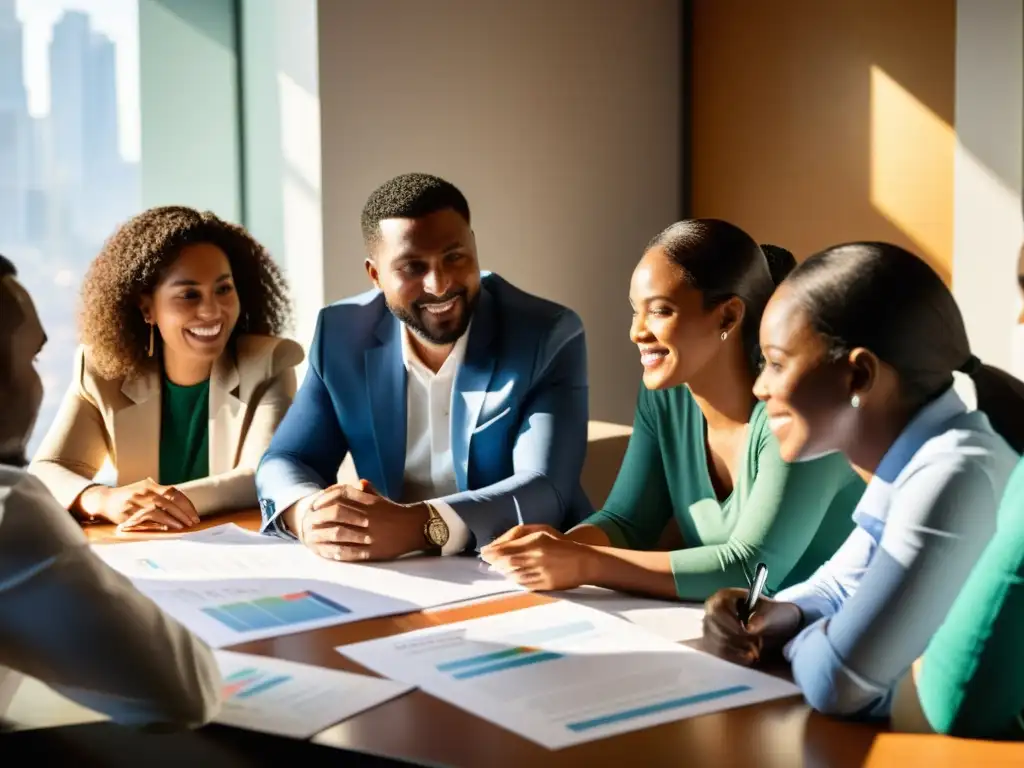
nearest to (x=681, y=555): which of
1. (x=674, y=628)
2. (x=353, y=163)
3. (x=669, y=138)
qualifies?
(x=674, y=628)

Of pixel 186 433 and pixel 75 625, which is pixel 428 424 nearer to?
pixel 186 433

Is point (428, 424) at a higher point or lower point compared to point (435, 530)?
higher

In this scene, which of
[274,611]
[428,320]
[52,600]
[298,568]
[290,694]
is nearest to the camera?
[52,600]

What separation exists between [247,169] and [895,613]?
289cm

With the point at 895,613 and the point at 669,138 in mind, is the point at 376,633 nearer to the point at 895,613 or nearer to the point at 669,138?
the point at 895,613

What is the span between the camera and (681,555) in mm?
1440

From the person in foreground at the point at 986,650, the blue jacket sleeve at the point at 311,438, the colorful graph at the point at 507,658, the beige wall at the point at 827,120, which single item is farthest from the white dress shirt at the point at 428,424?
the beige wall at the point at 827,120

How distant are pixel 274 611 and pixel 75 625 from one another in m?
0.51

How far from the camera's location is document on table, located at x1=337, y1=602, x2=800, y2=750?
3.38 feet

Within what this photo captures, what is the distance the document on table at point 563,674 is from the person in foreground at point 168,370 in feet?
3.62

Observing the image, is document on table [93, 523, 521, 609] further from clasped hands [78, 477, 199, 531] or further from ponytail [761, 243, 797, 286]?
ponytail [761, 243, 797, 286]

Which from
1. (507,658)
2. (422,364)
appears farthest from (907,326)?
(422,364)

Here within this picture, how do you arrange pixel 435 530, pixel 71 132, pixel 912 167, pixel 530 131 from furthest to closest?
1. pixel 530 131
2. pixel 912 167
3. pixel 71 132
4. pixel 435 530

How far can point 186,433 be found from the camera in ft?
7.88
